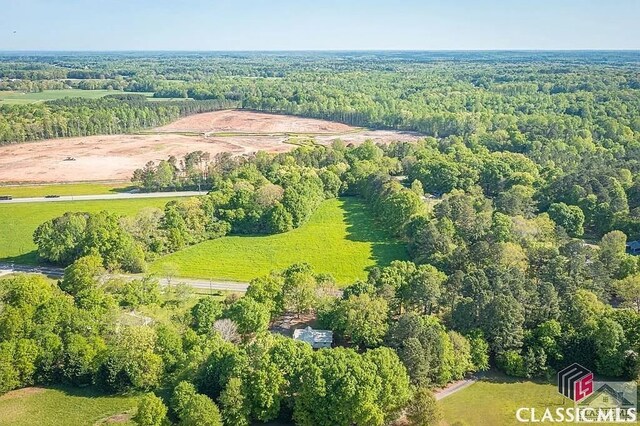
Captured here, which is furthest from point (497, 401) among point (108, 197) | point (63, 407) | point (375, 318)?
point (108, 197)

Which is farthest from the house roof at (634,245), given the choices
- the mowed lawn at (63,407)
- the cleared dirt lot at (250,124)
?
the cleared dirt lot at (250,124)

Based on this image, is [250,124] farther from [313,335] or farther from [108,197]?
[313,335]

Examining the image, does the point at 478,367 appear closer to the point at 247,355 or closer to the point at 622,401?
the point at 622,401

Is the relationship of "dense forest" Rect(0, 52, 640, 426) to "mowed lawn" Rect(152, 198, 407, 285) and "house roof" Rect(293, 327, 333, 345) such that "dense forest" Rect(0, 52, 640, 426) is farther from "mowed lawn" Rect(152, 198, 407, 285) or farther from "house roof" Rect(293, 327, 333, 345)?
"mowed lawn" Rect(152, 198, 407, 285)

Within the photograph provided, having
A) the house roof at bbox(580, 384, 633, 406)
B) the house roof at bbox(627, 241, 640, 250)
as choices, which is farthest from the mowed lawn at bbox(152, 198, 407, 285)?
the house roof at bbox(580, 384, 633, 406)

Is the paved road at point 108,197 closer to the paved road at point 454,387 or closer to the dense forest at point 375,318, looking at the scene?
the dense forest at point 375,318

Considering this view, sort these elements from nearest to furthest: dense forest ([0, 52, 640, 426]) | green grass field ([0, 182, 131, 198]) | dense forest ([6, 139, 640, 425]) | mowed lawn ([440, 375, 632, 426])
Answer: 1. dense forest ([0, 52, 640, 426])
2. dense forest ([6, 139, 640, 425])
3. mowed lawn ([440, 375, 632, 426])
4. green grass field ([0, 182, 131, 198])

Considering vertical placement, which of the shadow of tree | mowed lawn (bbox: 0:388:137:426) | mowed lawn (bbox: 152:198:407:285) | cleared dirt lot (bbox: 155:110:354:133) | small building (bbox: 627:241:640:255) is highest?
cleared dirt lot (bbox: 155:110:354:133)
